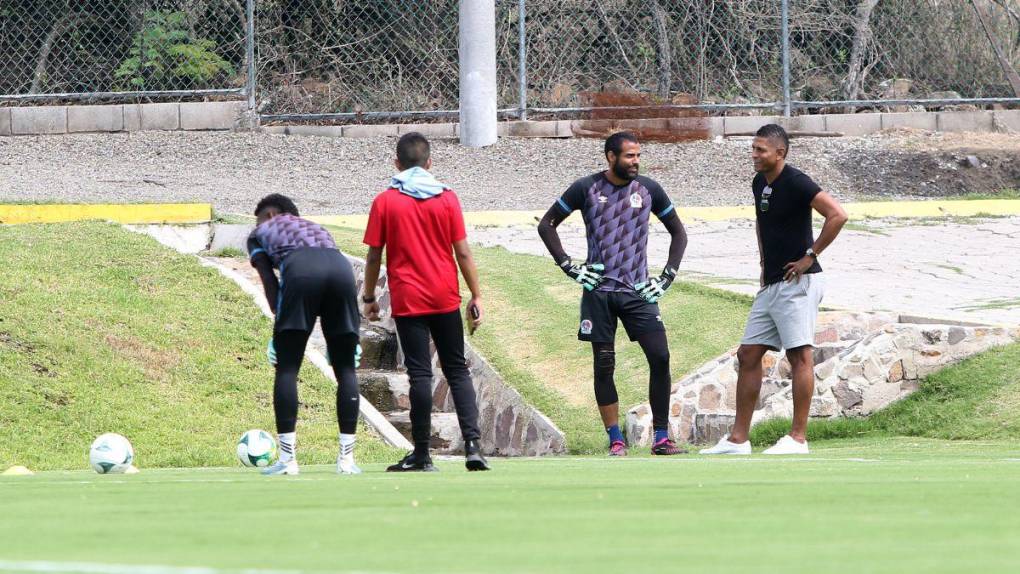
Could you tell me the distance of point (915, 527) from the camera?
4.95 metres

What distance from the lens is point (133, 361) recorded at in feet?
44.2

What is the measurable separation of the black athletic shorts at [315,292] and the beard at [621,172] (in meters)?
2.58

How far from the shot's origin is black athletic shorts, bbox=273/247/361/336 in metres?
7.84

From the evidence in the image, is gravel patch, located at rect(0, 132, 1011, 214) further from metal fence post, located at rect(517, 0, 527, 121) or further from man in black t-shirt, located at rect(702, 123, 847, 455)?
man in black t-shirt, located at rect(702, 123, 847, 455)

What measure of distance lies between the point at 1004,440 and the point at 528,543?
669 centimetres

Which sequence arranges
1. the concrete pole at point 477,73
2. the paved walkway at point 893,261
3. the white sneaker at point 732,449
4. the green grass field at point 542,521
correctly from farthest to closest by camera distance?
the concrete pole at point 477,73 < the paved walkway at point 893,261 < the white sneaker at point 732,449 < the green grass field at point 542,521

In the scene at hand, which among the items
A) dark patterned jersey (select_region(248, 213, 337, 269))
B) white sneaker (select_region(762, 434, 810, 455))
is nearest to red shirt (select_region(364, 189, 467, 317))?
dark patterned jersey (select_region(248, 213, 337, 269))

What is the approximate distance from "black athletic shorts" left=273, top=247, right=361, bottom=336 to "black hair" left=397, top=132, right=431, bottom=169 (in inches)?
29.2

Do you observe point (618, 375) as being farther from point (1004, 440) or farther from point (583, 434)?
point (1004, 440)

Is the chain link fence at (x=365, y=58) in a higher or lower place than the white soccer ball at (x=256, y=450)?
higher

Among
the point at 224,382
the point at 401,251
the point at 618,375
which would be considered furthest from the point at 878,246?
the point at 401,251

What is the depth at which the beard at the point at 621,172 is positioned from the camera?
394 inches

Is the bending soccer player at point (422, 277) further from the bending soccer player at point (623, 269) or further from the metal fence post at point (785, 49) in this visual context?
the metal fence post at point (785, 49)

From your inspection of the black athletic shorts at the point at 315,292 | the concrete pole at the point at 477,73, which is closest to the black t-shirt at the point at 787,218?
the black athletic shorts at the point at 315,292
